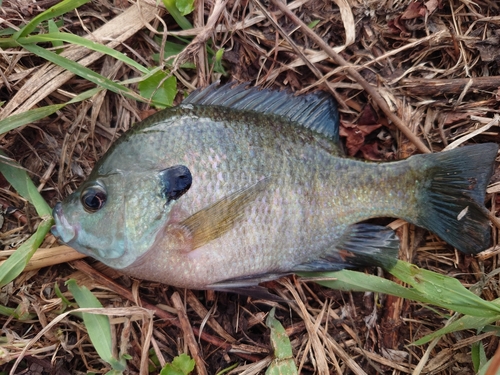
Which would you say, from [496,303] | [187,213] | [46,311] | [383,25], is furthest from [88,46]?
[496,303]

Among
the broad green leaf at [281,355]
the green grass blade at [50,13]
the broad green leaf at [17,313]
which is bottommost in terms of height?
the broad green leaf at [281,355]

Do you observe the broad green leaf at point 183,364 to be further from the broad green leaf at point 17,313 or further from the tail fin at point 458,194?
the tail fin at point 458,194

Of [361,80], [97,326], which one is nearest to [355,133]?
[361,80]

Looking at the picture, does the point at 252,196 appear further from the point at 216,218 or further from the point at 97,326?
the point at 97,326

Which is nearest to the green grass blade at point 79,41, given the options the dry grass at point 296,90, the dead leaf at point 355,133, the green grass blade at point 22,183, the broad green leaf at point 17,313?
the dry grass at point 296,90

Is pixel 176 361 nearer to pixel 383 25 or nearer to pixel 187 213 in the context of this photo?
pixel 187 213

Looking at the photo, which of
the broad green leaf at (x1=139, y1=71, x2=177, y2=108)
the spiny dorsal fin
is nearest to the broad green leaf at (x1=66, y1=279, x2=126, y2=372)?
the spiny dorsal fin
